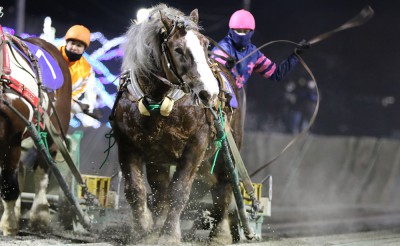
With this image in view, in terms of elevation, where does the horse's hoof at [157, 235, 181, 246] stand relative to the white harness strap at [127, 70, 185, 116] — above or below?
below

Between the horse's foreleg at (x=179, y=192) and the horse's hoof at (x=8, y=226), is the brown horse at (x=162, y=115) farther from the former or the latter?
the horse's hoof at (x=8, y=226)

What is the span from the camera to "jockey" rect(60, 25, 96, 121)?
8906 mm

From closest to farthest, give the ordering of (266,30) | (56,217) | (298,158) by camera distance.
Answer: (56,217)
(298,158)
(266,30)

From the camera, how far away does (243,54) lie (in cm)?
858

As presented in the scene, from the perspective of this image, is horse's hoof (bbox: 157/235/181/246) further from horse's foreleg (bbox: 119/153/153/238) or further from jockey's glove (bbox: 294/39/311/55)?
jockey's glove (bbox: 294/39/311/55)

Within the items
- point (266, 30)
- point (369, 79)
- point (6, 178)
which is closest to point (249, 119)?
point (266, 30)

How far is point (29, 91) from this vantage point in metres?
7.18

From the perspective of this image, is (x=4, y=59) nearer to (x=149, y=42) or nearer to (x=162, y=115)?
(x=149, y=42)

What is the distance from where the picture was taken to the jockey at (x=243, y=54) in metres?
8.41

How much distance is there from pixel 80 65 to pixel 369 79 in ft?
53.2

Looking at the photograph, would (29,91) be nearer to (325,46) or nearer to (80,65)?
(80,65)

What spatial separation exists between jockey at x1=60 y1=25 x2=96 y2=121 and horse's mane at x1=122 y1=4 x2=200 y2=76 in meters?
2.07

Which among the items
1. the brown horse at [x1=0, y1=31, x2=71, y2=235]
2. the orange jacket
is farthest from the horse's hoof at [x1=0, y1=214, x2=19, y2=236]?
the orange jacket

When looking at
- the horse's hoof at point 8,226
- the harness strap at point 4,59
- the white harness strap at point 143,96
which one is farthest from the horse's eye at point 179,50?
the horse's hoof at point 8,226
